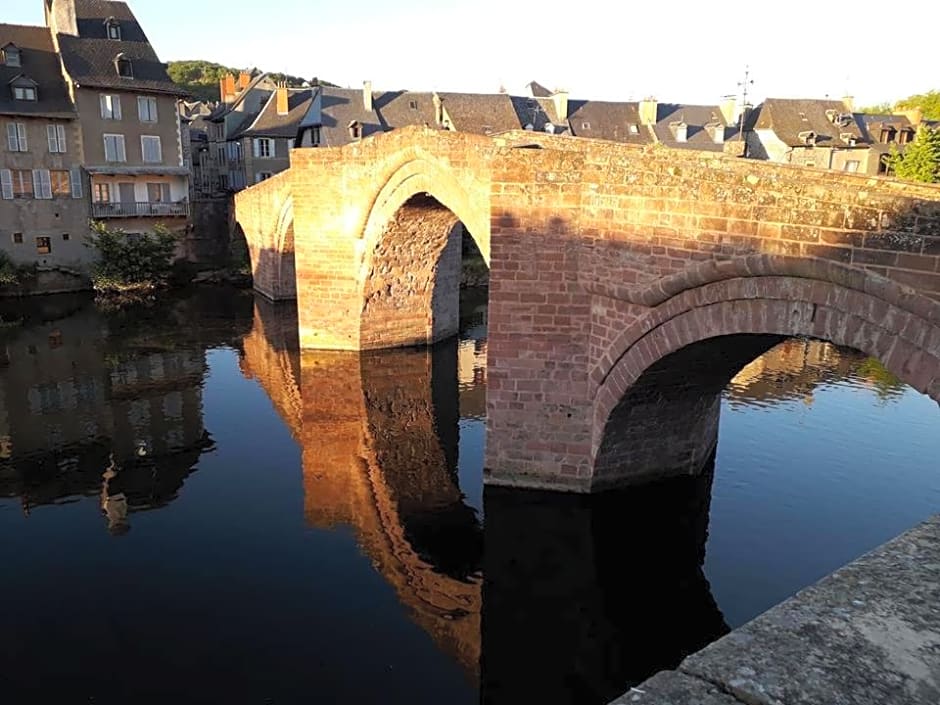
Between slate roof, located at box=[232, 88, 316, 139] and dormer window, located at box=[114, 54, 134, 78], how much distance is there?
1024 centimetres

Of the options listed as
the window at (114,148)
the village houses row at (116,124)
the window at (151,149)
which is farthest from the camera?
the window at (151,149)

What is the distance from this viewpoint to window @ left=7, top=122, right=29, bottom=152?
32281mm

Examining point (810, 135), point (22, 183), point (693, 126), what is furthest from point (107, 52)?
point (810, 135)

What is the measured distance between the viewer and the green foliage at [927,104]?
62.6 m

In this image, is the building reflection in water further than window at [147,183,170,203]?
No

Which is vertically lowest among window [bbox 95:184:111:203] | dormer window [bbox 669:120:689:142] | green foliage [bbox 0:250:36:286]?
green foliage [bbox 0:250:36:286]

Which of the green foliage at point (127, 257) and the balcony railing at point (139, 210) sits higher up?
the balcony railing at point (139, 210)

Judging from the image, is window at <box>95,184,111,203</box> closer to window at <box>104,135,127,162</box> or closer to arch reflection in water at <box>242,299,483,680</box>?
window at <box>104,135,127,162</box>

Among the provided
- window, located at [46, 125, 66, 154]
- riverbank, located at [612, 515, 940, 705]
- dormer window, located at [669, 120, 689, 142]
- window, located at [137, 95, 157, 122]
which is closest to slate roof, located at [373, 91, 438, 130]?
window, located at [137, 95, 157, 122]

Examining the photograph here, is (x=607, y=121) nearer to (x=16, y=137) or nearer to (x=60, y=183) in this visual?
(x=60, y=183)

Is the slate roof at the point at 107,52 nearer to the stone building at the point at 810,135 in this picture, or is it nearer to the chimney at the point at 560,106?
the chimney at the point at 560,106

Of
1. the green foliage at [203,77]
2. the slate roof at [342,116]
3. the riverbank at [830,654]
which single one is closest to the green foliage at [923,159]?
the slate roof at [342,116]

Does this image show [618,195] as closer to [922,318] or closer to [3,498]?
[922,318]

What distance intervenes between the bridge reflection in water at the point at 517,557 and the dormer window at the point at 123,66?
993 inches
